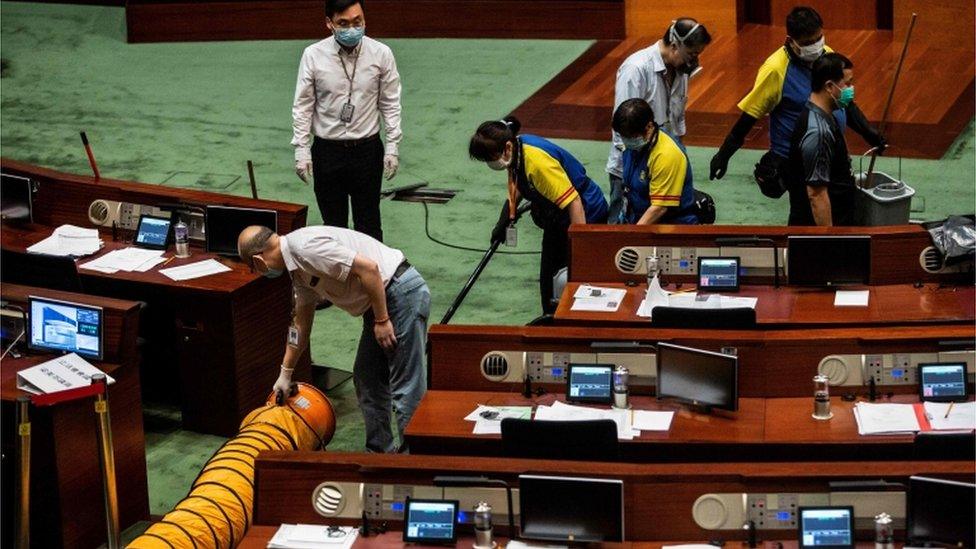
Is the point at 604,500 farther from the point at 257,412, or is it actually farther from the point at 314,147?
the point at 314,147

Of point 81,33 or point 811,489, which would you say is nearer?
point 811,489

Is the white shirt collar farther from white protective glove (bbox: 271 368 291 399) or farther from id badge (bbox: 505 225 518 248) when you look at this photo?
id badge (bbox: 505 225 518 248)

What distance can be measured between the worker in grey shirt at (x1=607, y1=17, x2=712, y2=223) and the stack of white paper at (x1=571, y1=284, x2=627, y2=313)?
2.34 ft

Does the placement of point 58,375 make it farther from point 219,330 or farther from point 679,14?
point 679,14

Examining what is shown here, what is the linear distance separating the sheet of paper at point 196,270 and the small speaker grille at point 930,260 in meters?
3.31

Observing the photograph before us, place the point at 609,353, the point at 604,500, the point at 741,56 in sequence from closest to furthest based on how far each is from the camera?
the point at 604,500 → the point at 609,353 → the point at 741,56

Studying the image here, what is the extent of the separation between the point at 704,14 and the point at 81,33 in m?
5.87

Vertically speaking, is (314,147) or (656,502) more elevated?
(314,147)

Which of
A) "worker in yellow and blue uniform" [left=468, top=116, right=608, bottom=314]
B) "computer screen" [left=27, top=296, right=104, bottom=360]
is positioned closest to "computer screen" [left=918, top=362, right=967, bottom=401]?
"worker in yellow and blue uniform" [left=468, top=116, right=608, bottom=314]

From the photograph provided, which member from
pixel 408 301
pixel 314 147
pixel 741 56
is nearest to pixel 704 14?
pixel 741 56

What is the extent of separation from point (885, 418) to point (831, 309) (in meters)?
1.11

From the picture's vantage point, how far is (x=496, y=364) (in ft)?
21.5

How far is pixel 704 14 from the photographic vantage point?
13.4 meters

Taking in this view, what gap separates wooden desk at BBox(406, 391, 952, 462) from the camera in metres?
5.95
